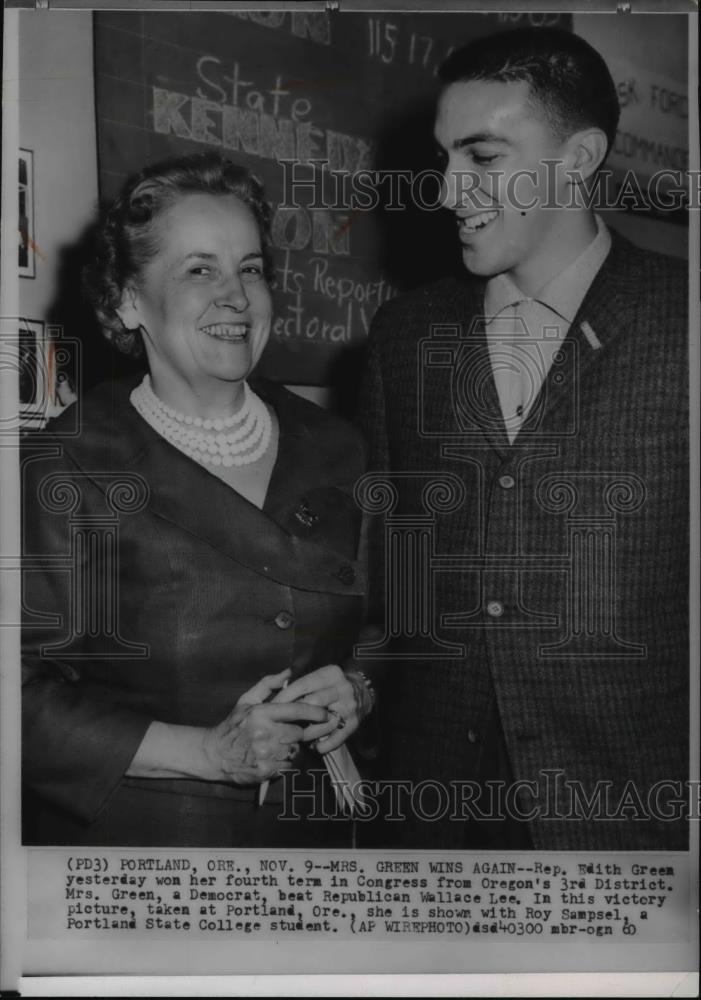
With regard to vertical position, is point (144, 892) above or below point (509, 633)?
below

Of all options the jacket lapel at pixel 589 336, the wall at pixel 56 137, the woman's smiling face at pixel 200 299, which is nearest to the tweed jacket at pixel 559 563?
the jacket lapel at pixel 589 336

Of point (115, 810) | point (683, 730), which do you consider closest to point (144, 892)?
point (115, 810)

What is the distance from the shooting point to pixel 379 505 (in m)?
1.36

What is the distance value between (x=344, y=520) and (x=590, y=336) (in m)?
0.37

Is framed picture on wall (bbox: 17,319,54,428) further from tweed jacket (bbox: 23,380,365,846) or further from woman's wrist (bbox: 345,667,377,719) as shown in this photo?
woman's wrist (bbox: 345,667,377,719)

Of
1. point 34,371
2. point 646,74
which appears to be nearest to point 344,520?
point 34,371

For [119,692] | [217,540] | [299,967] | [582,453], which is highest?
[582,453]

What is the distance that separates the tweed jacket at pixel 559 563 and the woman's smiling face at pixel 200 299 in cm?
21

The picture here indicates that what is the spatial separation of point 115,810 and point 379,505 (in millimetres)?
496

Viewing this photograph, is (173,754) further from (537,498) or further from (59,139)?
(59,139)

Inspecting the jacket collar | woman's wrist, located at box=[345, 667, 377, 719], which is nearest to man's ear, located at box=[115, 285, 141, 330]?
the jacket collar

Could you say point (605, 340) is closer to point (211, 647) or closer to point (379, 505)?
point (379, 505)

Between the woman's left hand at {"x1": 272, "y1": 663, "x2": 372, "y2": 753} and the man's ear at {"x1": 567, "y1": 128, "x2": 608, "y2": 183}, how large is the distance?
678 millimetres

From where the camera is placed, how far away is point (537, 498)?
4.40 ft
